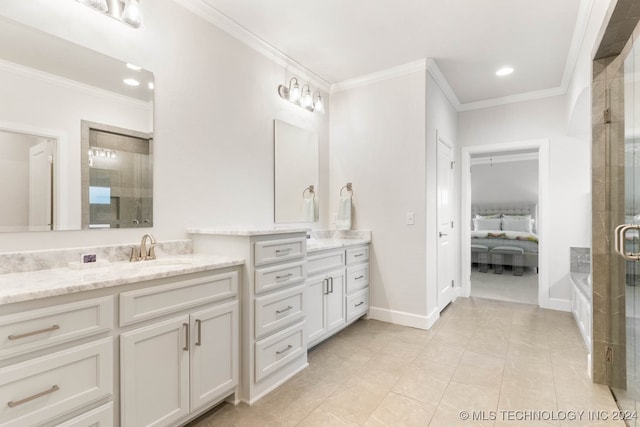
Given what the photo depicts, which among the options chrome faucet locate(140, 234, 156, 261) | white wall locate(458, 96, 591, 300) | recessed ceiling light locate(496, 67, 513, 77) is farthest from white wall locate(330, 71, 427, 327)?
chrome faucet locate(140, 234, 156, 261)

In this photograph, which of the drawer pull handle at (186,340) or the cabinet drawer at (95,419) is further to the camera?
the drawer pull handle at (186,340)

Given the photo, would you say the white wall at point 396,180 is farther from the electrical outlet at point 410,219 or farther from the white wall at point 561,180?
the white wall at point 561,180

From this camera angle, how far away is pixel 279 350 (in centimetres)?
211

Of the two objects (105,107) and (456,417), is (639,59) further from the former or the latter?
(105,107)

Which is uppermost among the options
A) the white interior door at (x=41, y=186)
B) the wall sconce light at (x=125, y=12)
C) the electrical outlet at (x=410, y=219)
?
the wall sconce light at (x=125, y=12)

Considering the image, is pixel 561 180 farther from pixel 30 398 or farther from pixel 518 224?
pixel 30 398

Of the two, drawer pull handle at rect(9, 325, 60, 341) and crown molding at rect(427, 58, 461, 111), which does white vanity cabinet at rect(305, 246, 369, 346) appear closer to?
drawer pull handle at rect(9, 325, 60, 341)

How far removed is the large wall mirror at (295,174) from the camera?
3064 mm

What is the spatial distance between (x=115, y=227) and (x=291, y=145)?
5.82 ft

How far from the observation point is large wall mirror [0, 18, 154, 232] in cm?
152

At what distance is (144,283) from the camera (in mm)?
1465

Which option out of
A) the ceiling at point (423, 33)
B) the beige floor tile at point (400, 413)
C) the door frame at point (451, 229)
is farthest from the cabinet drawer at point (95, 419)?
the door frame at point (451, 229)

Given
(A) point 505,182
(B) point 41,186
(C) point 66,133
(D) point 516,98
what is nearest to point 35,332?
(B) point 41,186

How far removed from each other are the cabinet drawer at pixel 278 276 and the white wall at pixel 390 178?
1380 millimetres
